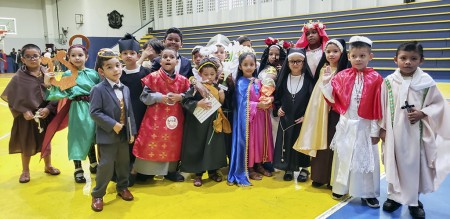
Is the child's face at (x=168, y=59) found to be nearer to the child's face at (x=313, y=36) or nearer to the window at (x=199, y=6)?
the child's face at (x=313, y=36)

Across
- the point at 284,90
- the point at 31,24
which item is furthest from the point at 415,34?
the point at 31,24

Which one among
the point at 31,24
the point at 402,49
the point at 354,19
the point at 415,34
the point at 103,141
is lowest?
the point at 103,141

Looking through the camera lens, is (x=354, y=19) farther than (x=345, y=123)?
Yes

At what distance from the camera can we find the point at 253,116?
339 cm

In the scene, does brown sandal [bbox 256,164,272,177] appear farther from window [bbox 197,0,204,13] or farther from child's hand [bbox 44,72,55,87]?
window [bbox 197,0,204,13]

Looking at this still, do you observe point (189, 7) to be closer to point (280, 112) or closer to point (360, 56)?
point (280, 112)

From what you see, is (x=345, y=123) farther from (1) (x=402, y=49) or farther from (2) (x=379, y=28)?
(2) (x=379, y=28)

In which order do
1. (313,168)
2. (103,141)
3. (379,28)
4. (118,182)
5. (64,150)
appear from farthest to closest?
(379,28), (64,150), (313,168), (118,182), (103,141)

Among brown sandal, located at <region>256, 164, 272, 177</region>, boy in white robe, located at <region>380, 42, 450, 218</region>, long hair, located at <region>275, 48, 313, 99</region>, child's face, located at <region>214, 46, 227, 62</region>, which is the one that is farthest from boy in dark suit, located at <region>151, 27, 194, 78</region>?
boy in white robe, located at <region>380, 42, 450, 218</region>

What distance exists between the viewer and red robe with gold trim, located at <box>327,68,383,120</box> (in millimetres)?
2684

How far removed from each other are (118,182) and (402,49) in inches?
103

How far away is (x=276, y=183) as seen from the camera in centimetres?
337

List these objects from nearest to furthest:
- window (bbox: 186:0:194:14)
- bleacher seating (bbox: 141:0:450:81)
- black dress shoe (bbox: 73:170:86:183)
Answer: black dress shoe (bbox: 73:170:86:183) → bleacher seating (bbox: 141:0:450:81) → window (bbox: 186:0:194:14)

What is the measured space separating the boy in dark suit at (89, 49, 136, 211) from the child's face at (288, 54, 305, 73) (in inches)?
63.5
